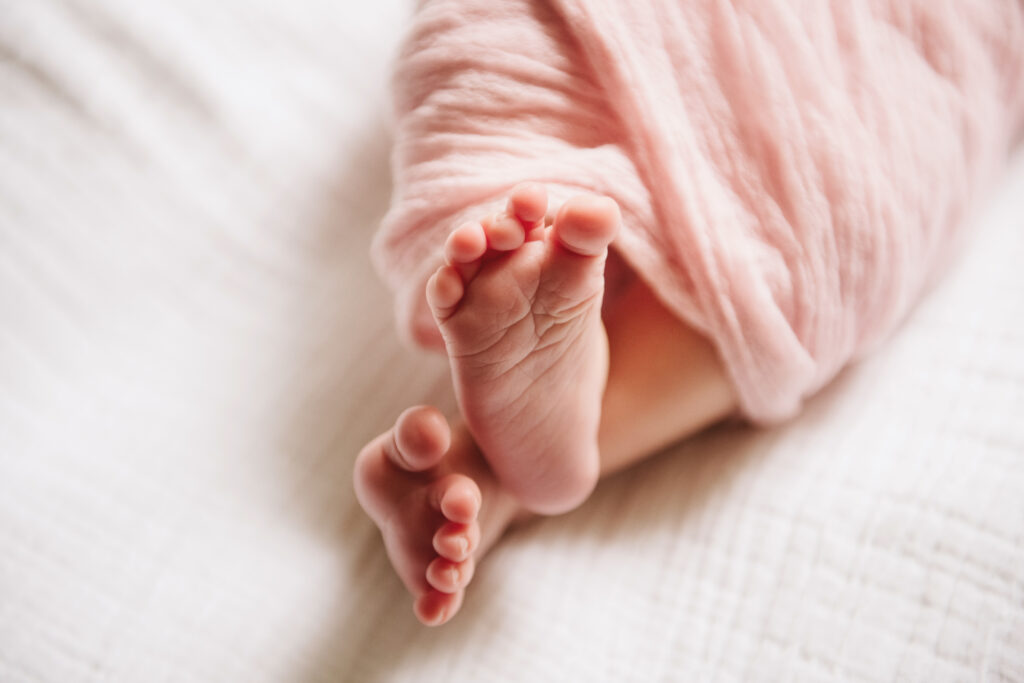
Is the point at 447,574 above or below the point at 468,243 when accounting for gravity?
below

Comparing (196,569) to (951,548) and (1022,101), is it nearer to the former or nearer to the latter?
(951,548)

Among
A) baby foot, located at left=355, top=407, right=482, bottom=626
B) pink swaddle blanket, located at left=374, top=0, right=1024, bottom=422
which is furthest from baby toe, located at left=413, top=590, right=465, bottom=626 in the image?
pink swaddle blanket, located at left=374, top=0, right=1024, bottom=422

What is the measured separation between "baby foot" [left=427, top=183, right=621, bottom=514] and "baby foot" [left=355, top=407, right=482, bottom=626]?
0.03 meters

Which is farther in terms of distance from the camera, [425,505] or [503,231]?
[425,505]

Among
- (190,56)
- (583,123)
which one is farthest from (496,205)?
(190,56)

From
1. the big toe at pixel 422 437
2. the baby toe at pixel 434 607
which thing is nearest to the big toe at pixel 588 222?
the big toe at pixel 422 437

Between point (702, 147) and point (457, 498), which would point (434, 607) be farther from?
point (702, 147)

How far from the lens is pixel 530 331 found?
44cm

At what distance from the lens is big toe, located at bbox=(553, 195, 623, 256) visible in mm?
387

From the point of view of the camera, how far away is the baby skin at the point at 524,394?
1.35 ft

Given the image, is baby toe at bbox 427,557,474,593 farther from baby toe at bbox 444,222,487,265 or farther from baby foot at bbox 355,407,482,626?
baby toe at bbox 444,222,487,265

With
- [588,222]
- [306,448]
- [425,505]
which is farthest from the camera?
[306,448]

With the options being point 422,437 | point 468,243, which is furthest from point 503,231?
point 422,437

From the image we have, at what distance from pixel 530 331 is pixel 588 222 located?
0.08 metres
